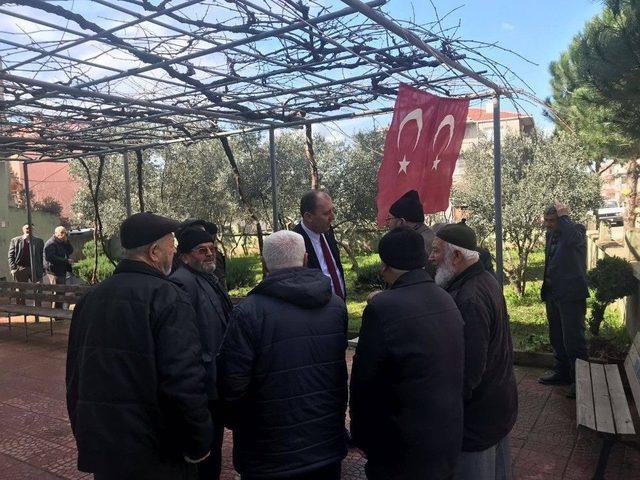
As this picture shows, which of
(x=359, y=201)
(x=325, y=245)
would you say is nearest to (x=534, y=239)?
(x=359, y=201)

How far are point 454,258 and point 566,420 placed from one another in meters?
2.55

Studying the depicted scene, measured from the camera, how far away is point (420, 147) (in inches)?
174

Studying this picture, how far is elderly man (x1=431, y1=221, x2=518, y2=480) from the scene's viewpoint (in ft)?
7.16

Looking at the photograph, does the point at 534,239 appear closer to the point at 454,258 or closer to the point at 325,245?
the point at 325,245

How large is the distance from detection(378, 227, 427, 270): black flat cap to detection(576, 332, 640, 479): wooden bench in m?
1.89

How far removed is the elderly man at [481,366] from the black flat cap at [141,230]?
4.26 feet

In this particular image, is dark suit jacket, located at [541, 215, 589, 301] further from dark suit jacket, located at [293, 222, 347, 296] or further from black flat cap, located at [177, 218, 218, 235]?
black flat cap, located at [177, 218, 218, 235]

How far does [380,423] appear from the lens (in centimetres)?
201

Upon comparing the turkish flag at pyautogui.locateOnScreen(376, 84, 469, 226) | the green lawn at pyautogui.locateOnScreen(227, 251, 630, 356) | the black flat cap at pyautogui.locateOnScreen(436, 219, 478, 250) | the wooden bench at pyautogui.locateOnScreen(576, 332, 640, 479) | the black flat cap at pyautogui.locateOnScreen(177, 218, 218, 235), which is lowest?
the green lawn at pyautogui.locateOnScreen(227, 251, 630, 356)

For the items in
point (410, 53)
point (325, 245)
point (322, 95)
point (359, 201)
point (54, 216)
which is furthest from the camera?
point (54, 216)

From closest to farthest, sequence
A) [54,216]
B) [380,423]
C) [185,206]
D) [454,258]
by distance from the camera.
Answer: [380,423], [454,258], [185,206], [54,216]

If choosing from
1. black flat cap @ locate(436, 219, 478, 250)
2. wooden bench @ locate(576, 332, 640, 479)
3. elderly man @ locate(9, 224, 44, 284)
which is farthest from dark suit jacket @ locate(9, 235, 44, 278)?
black flat cap @ locate(436, 219, 478, 250)

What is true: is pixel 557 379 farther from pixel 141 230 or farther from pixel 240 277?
pixel 240 277

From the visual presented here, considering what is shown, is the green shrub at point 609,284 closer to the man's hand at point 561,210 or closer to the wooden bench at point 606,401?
the man's hand at point 561,210
